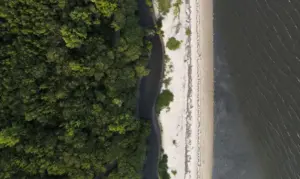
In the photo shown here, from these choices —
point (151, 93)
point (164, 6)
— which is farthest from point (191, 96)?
point (164, 6)

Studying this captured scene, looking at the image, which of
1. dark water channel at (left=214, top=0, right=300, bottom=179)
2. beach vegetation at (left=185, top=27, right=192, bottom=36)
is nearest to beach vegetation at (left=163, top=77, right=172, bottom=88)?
beach vegetation at (left=185, top=27, right=192, bottom=36)

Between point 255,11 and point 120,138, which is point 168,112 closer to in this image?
point 120,138

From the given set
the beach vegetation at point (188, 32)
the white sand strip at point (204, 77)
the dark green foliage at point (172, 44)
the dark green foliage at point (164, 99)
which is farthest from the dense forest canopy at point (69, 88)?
the white sand strip at point (204, 77)

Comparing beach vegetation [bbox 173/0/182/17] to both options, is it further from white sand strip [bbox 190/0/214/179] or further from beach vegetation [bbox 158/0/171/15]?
white sand strip [bbox 190/0/214/179]

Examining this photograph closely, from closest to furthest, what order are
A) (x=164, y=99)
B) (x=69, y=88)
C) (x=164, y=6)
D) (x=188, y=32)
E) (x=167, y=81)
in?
(x=69, y=88) → (x=164, y=99) → (x=164, y=6) → (x=167, y=81) → (x=188, y=32)

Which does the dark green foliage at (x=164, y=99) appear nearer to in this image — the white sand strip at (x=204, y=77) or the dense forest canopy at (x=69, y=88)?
the white sand strip at (x=204, y=77)

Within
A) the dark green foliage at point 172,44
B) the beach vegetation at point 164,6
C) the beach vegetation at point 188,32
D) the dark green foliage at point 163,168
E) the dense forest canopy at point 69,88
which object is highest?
the beach vegetation at point 164,6

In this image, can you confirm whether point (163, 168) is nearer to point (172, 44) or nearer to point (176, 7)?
point (172, 44)
